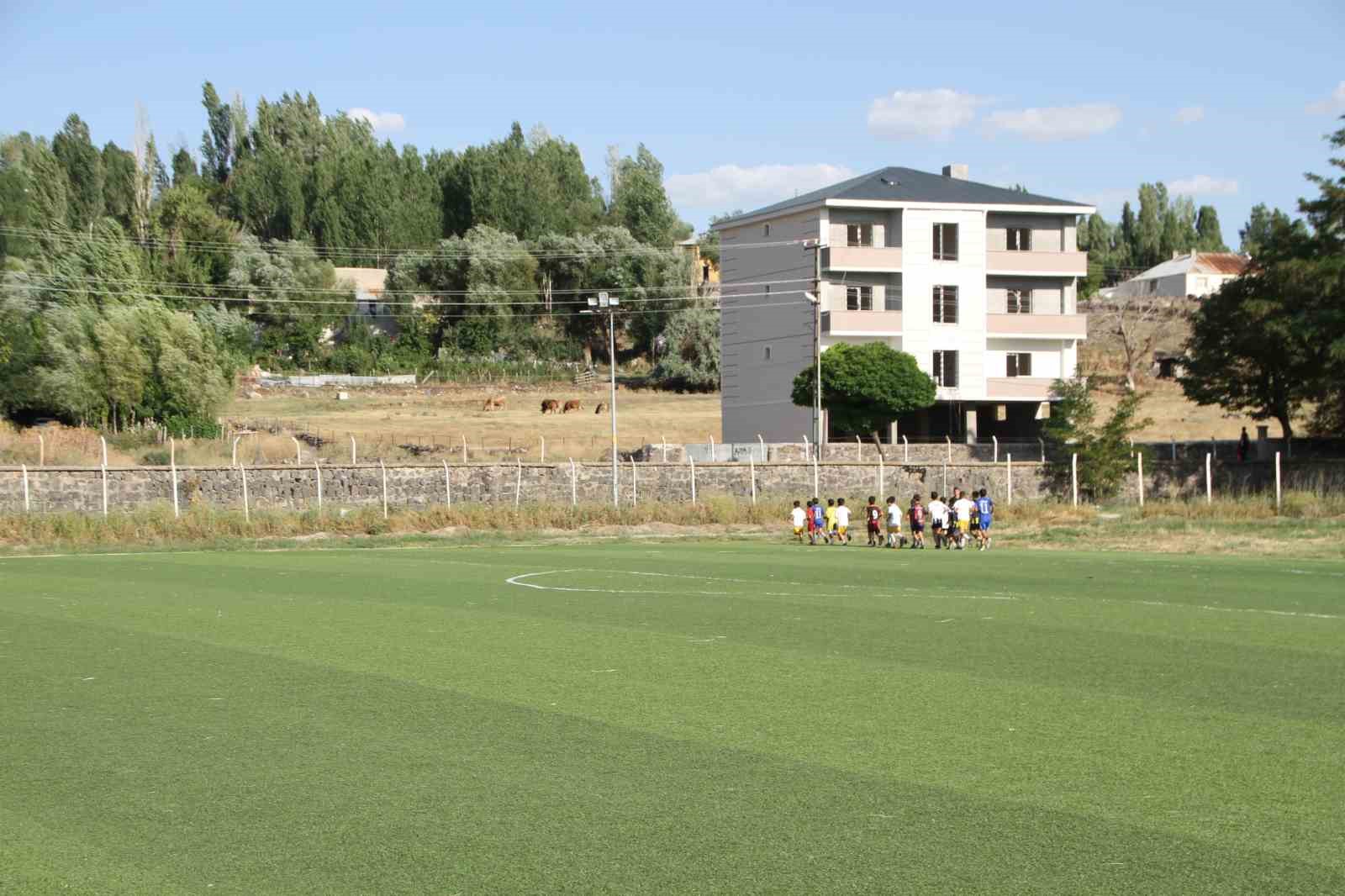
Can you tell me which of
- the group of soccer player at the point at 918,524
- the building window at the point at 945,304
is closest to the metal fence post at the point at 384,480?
the group of soccer player at the point at 918,524

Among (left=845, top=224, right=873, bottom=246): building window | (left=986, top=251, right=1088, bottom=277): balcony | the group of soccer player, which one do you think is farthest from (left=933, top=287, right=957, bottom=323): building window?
the group of soccer player

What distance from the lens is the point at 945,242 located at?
67.8 m

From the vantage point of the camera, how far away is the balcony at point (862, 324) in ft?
215

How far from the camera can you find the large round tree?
6022 centimetres

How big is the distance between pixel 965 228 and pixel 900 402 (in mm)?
11973

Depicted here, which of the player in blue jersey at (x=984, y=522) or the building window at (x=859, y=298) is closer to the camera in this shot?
the player in blue jersey at (x=984, y=522)

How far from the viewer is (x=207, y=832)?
7.73 m

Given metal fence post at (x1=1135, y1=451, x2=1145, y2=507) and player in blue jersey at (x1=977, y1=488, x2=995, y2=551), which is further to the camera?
metal fence post at (x1=1135, y1=451, x2=1145, y2=507)

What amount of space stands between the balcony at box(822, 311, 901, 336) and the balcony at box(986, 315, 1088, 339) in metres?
5.11

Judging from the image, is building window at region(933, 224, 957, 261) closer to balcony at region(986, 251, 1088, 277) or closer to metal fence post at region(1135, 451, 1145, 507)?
balcony at region(986, 251, 1088, 277)

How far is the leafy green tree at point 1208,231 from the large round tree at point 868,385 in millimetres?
96385

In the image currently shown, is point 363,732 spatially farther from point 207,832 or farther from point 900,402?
point 900,402

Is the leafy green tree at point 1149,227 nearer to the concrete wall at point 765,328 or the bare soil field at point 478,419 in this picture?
the bare soil field at point 478,419

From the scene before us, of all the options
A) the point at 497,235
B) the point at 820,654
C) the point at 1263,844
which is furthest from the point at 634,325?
the point at 1263,844
